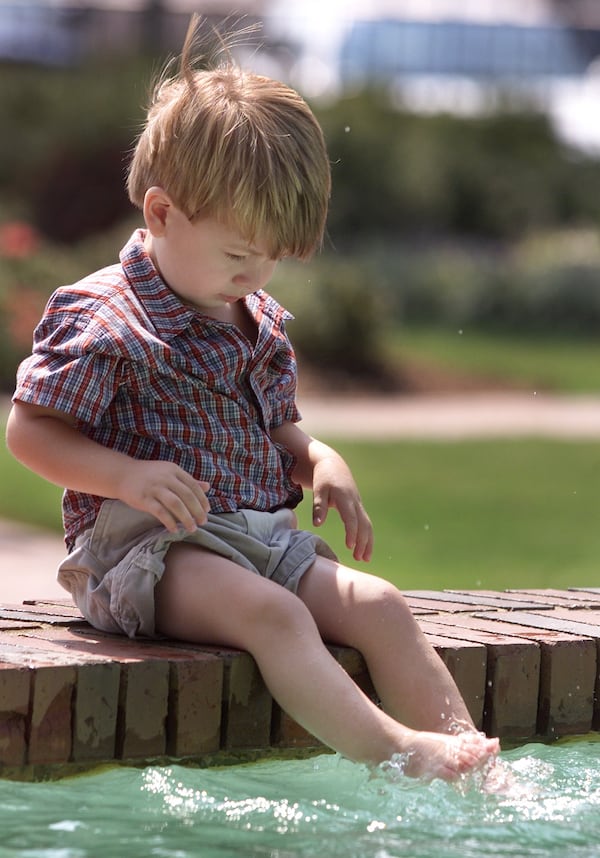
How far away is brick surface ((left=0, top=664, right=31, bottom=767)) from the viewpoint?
2.42 metres

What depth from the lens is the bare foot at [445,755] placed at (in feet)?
7.96

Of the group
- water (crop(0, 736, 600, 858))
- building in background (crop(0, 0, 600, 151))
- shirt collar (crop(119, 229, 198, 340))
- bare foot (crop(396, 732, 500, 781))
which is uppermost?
building in background (crop(0, 0, 600, 151))

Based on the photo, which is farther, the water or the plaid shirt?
the plaid shirt

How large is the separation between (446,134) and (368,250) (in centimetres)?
608

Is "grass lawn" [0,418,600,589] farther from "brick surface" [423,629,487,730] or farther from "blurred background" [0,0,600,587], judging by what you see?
"brick surface" [423,629,487,730]

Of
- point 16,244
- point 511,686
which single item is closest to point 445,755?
point 511,686

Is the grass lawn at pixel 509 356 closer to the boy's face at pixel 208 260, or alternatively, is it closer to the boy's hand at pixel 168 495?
the boy's face at pixel 208 260

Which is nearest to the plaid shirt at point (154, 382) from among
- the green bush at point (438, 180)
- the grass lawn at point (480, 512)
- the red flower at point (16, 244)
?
the grass lawn at point (480, 512)

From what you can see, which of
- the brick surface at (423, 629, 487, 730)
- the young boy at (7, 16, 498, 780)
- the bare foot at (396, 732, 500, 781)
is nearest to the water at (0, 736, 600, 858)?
the bare foot at (396, 732, 500, 781)

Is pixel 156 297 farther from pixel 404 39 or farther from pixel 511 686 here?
pixel 404 39

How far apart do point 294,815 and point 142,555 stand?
62 centimetres

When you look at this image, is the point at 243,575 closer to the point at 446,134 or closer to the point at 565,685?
the point at 565,685

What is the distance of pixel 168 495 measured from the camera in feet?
8.36

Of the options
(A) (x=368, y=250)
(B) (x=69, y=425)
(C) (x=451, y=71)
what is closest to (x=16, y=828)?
(B) (x=69, y=425)
